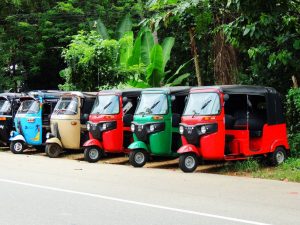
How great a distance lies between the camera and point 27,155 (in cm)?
1839

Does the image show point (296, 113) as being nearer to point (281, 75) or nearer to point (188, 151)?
point (281, 75)

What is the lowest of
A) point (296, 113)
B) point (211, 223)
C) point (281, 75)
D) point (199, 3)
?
point (211, 223)

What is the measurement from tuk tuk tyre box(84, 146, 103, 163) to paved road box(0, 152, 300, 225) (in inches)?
72.9

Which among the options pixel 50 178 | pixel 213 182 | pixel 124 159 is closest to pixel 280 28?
pixel 213 182

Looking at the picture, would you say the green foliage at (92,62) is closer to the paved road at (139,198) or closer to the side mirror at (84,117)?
the side mirror at (84,117)

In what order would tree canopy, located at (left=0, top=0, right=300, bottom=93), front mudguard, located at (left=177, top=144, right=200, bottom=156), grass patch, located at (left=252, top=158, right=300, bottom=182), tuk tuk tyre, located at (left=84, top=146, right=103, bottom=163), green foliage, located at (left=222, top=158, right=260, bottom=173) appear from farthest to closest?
tuk tuk tyre, located at (left=84, top=146, right=103, bottom=163), green foliage, located at (left=222, top=158, right=260, bottom=173), front mudguard, located at (left=177, top=144, right=200, bottom=156), grass patch, located at (left=252, top=158, right=300, bottom=182), tree canopy, located at (left=0, top=0, right=300, bottom=93)

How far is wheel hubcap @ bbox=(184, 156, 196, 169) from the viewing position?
1312cm

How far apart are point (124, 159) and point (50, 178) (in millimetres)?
4683

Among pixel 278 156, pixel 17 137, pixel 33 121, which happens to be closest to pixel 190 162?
pixel 278 156

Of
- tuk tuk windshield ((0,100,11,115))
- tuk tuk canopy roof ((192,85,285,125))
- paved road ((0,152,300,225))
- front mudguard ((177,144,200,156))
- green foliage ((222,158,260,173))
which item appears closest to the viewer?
paved road ((0,152,300,225))

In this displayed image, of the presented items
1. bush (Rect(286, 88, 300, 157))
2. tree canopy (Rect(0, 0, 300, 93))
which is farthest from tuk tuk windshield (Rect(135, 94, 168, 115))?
bush (Rect(286, 88, 300, 157))

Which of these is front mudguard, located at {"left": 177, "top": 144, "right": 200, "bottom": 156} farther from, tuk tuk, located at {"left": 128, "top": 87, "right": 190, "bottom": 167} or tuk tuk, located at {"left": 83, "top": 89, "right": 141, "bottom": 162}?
tuk tuk, located at {"left": 83, "top": 89, "right": 141, "bottom": 162}

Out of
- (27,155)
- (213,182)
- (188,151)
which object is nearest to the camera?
(213,182)

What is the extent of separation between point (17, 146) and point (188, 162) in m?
8.08
